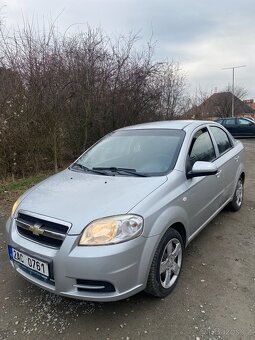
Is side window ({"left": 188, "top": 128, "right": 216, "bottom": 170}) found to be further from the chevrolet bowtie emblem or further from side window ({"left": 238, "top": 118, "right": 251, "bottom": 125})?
side window ({"left": 238, "top": 118, "right": 251, "bottom": 125})

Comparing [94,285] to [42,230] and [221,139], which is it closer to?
[42,230]

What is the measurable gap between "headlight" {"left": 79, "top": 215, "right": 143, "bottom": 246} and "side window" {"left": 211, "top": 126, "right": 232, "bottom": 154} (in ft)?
7.65

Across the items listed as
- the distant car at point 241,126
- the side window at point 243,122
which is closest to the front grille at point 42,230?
the distant car at point 241,126

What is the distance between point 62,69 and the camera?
780 cm

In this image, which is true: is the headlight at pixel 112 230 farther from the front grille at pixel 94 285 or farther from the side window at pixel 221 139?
the side window at pixel 221 139

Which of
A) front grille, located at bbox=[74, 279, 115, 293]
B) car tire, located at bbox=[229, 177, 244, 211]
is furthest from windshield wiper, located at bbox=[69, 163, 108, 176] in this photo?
car tire, located at bbox=[229, 177, 244, 211]

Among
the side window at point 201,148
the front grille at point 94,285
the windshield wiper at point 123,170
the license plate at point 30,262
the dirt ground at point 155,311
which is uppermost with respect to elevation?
the side window at point 201,148

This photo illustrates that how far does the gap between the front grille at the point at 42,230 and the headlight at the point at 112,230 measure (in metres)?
0.19

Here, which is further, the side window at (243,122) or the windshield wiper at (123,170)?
the side window at (243,122)

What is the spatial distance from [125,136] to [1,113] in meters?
4.01

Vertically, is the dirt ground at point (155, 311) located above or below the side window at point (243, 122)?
below

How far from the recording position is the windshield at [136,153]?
10.4 feet

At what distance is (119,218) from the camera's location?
2338 millimetres

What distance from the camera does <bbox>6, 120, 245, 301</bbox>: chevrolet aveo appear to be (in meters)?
2.27
